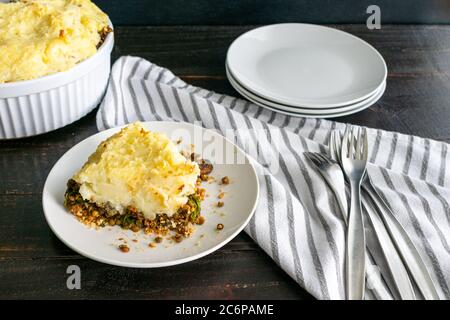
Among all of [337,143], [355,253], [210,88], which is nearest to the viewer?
[355,253]

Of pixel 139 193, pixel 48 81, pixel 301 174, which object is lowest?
pixel 301 174

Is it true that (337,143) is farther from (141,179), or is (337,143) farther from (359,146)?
(141,179)

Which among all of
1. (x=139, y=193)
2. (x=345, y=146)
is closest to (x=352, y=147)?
(x=345, y=146)

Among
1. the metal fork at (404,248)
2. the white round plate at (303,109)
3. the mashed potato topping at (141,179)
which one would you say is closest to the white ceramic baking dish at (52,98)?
the mashed potato topping at (141,179)

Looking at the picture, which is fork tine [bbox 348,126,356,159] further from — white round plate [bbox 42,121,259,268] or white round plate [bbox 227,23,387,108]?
white round plate [bbox 42,121,259,268]

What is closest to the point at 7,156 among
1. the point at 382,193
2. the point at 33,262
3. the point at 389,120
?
the point at 33,262

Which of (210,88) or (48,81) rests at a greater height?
(48,81)

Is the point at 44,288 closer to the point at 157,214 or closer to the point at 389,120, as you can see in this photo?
the point at 157,214

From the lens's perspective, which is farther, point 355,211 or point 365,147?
point 365,147
